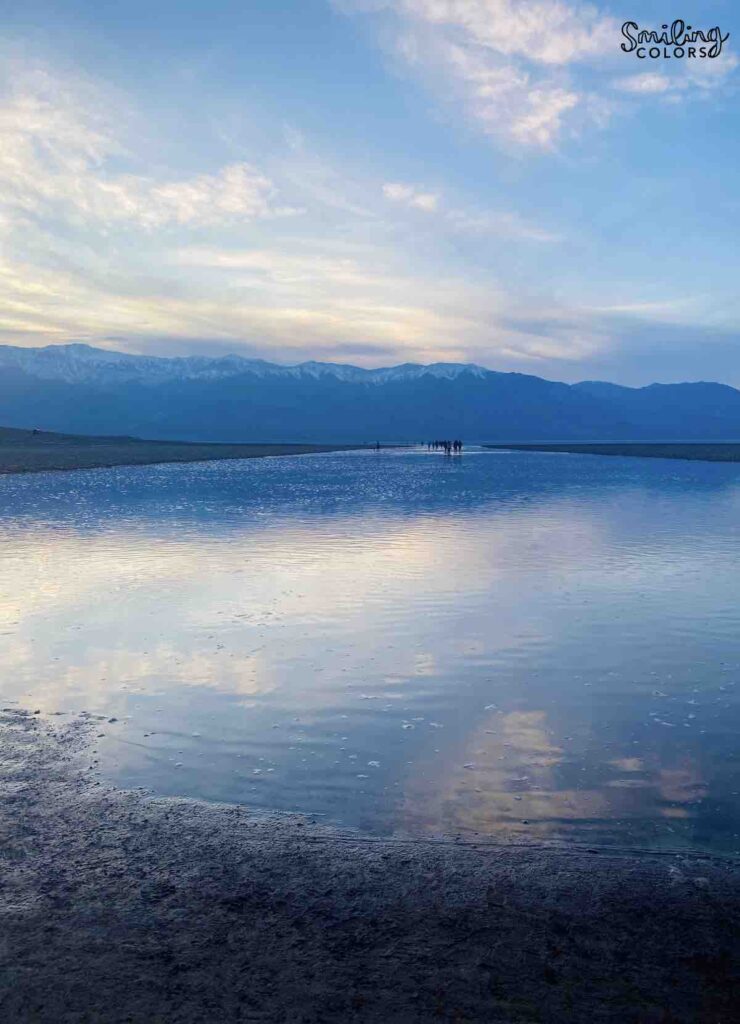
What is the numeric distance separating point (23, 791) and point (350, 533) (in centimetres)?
2254

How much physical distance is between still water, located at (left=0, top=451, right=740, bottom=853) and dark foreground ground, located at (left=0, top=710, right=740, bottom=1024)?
29.1 inches

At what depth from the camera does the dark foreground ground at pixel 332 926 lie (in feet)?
17.5

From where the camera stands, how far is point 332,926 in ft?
20.4

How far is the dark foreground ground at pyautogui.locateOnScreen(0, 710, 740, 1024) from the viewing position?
17.5 feet

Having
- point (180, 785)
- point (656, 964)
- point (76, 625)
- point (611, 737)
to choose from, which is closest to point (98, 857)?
point (180, 785)

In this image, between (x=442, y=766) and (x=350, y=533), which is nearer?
(x=442, y=766)

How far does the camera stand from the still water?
863 centimetres

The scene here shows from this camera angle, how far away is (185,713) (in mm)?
11188

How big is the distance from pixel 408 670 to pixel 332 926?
6969 mm

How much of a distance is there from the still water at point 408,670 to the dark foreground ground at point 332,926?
738 millimetres

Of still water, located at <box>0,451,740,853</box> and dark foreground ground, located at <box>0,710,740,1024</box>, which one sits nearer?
dark foreground ground, located at <box>0,710,740,1024</box>

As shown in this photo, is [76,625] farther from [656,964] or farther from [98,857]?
[656,964]

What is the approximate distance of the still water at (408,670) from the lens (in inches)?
A: 340

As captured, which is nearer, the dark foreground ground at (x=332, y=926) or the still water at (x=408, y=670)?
the dark foreground ground at (x=332, y=926)
